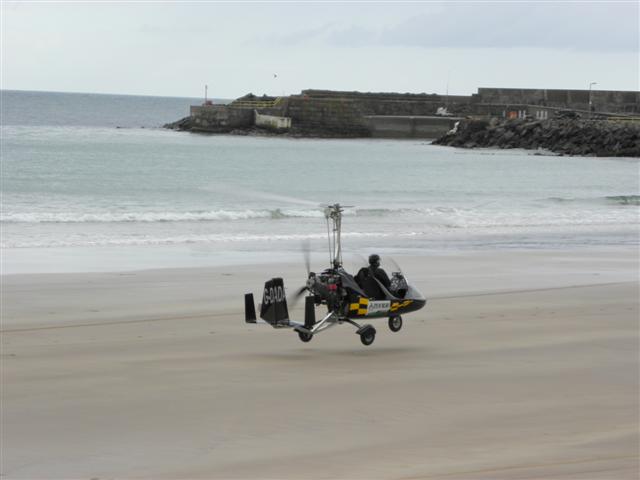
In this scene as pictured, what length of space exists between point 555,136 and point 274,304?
2562 inches

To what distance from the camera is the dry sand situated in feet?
25.1

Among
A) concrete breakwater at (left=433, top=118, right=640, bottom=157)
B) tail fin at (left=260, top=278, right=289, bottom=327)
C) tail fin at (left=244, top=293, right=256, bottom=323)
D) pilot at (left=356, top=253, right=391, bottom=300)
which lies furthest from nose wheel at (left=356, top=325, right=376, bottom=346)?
concrete breakwater at (left=433, top=118, right=640, bottom=157)

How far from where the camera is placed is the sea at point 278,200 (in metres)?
21.9

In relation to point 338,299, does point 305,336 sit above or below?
below

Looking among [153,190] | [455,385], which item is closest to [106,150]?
[153,190]

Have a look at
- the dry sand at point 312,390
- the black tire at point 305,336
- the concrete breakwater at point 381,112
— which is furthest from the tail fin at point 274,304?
the concrete breakwater at point 381,112

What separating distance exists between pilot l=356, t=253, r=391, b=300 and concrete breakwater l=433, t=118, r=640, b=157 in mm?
60315

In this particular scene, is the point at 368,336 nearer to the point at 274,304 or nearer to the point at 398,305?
the point at 398,305

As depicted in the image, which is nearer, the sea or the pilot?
the pilot

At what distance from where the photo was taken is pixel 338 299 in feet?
37.7

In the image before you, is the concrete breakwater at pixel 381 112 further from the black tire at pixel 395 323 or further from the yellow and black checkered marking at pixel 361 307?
the yellow and black checkered marking at pixel 361 307

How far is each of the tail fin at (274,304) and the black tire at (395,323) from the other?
1.74 m

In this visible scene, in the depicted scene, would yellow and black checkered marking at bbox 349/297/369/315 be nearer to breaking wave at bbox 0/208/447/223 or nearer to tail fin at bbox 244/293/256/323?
tail fin at bbox 244/293/256/323

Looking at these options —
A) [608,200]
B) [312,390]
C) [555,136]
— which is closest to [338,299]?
[312,390]
